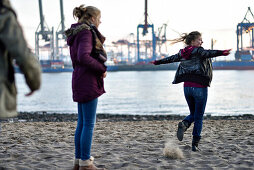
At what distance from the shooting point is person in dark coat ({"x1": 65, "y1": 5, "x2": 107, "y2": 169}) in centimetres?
242

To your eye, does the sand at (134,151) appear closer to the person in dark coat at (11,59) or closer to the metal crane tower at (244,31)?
the person in dark coat at (11,59)

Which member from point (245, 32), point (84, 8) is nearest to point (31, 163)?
point (84, 8)

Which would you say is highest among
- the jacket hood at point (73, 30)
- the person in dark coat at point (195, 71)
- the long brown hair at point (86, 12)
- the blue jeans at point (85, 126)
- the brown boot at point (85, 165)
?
the long brown hair at point (86, 12)

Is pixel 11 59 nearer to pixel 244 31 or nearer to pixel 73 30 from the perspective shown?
pixel 73 30

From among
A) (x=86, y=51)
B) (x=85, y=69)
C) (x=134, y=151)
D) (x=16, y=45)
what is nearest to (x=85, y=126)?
(x=85, y=69)

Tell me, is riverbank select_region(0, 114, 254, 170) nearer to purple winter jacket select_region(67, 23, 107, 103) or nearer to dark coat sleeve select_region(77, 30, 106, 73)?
purple winter jacket select_region(67, 23, 107, 103)

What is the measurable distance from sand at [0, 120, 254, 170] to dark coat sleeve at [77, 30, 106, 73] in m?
1.09

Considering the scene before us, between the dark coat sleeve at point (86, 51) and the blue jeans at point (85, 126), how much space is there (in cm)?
29

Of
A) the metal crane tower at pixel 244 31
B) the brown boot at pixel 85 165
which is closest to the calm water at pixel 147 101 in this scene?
the brown boot at pixel 85 165

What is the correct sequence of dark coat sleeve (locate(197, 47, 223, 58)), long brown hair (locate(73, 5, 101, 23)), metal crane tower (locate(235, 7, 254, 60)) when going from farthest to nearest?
metal crane tower (locate(235, 7, 254, 60)) → dark coat sleeve (locate(197, 47, 223, 58)) → long brown hair (locate(73, 5, 101, 23))

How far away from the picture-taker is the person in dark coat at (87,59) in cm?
242

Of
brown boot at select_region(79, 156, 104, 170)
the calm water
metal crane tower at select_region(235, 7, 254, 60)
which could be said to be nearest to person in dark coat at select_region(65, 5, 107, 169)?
brown boot at select_region(79, 156, 104, 170)

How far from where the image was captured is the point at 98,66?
2473 millimetres

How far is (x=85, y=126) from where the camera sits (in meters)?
2.61
